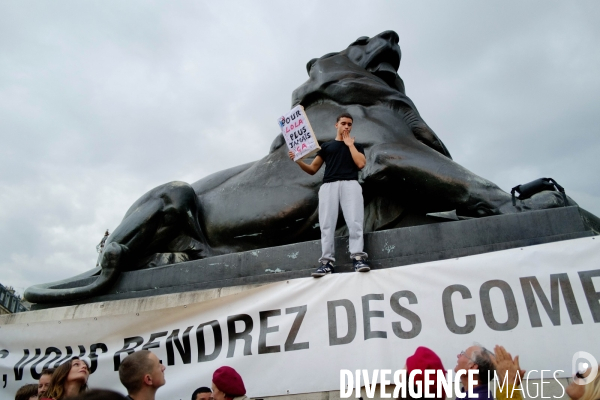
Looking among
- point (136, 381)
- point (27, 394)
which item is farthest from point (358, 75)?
point (27, 394)

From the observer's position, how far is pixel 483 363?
275 centimetres

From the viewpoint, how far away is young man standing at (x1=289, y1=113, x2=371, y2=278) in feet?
14.1

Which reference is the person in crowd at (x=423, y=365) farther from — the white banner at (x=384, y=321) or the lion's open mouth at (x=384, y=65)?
the lion's open mouth at (x=384, y=65)

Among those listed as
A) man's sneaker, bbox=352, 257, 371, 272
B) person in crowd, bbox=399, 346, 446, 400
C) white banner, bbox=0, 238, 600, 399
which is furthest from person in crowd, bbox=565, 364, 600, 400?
man's sneaker, bbox=352, 257, 371, 272

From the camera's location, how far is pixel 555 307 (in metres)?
3.52

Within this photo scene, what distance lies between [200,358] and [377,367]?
5.36 feet

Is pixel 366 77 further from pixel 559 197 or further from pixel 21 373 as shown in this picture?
pixel 21 373

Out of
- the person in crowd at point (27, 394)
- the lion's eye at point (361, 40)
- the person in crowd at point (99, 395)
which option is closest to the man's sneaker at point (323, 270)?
the person in crowd at point (27, 394)

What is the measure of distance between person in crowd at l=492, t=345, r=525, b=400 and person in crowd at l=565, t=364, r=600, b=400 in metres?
0.25

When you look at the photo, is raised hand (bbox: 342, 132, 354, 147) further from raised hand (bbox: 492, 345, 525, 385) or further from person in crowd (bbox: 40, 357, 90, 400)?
person in crowd (bbox: 40, 357, 90, 400)

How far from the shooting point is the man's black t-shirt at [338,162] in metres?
4.57

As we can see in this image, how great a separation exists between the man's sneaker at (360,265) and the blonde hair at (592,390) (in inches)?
76.8

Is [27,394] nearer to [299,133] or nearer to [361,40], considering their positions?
[299,133]

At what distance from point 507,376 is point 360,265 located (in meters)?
1.63
